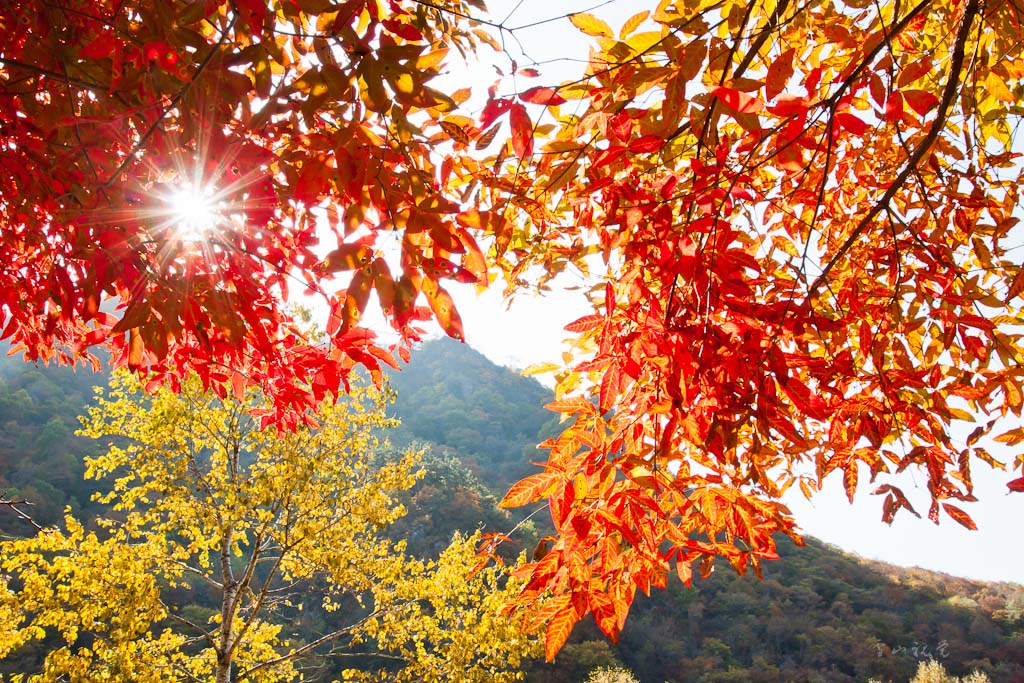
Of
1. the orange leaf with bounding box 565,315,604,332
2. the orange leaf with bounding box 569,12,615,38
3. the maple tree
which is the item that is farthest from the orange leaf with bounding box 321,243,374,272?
the maple tree

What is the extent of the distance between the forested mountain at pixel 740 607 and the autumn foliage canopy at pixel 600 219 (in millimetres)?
13215

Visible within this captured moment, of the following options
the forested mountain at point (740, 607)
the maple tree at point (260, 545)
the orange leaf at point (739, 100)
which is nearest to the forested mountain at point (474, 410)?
the forested mountain at point (740, 607)

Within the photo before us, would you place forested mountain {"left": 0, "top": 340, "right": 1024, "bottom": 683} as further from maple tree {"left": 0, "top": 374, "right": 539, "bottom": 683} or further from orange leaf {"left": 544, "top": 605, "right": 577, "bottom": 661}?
orange leaf {"left": 544, "top": 605, "right": 577, "bottom": 661}

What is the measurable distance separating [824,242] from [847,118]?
3.74ft

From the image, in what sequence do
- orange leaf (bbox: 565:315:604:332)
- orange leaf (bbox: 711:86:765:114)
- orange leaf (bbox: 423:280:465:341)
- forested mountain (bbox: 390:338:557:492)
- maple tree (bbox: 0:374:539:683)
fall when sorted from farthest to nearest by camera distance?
forested mountain (bbox: 390:338:557:492), maple tree (bbox: 0:374:539:683), orange leaf (bbox: 565:315:604:332), orange leaf (bbox: 423:280:465:341), orange leaf (bbox: 711:86:765:114)

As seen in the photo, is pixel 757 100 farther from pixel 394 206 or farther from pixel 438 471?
pixel 438 471

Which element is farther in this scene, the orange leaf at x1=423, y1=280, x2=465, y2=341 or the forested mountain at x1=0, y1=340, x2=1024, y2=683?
the forested mountain at x1=0, y1=340, x2=1024, y2=683

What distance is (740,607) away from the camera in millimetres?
18750

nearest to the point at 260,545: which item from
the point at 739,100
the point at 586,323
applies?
the point at 586,323

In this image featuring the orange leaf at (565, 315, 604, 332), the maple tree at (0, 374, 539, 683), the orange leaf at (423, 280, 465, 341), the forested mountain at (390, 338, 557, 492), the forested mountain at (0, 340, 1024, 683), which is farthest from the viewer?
the forested mountain at (390, 338, 557, 492)

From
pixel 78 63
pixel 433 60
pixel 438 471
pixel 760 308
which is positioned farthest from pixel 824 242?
pixel 438 471

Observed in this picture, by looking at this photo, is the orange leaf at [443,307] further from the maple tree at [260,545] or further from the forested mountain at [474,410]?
the forested mountain at [474,410]

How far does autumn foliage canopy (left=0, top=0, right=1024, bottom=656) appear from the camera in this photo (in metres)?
0.96

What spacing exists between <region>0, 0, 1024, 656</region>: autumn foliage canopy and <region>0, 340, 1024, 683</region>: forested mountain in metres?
13.2
